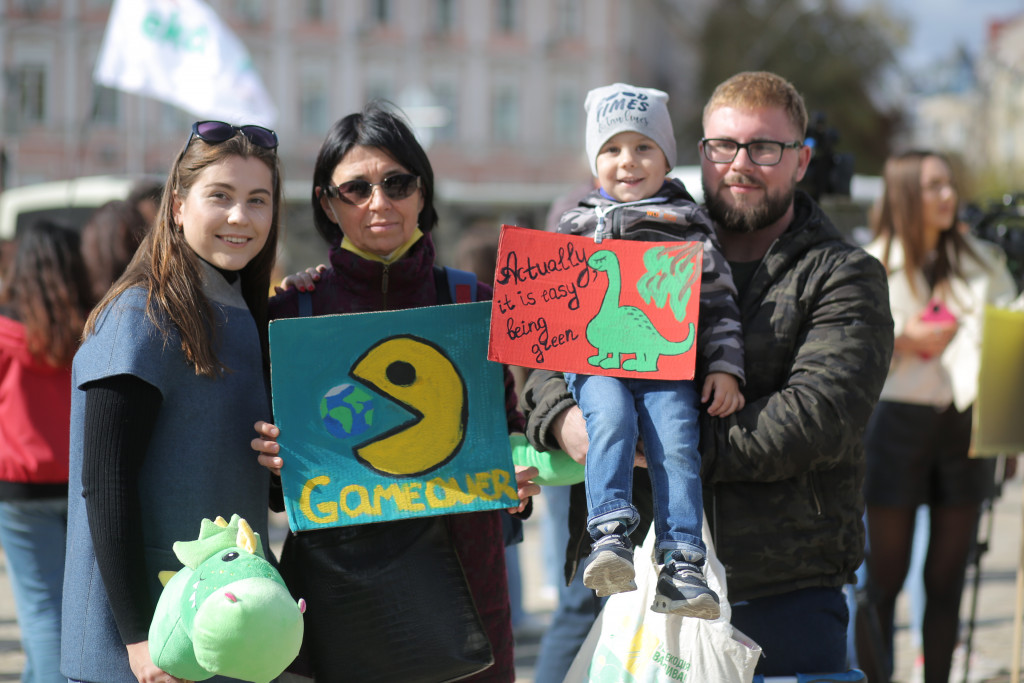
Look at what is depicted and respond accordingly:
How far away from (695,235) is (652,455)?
59 cm

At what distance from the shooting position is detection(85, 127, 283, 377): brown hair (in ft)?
7.68

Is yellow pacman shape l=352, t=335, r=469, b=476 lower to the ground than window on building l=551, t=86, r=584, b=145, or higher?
lower

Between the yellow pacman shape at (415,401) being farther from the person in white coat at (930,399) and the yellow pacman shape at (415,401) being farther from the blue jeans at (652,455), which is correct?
the person in white coat at (930,399)

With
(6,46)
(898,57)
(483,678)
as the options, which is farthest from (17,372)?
(6,46)

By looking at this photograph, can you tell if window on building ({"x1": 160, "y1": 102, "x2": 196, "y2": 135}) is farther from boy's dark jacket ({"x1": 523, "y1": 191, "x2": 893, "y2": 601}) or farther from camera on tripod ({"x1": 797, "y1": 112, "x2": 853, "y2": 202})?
boy's dark jacket ({"x1": 523, "y1": 191, "x2": 893, "y2": 601})

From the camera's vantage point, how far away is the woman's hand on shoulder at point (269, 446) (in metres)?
2.43

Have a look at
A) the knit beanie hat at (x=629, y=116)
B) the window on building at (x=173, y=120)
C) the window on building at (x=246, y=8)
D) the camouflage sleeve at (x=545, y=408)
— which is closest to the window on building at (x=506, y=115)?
the window on building at (x=246, y=8)

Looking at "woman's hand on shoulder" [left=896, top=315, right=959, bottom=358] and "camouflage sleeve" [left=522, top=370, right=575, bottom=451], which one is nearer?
"camouflage sleeve" [left=522, top=370, right=575, bottom=451]

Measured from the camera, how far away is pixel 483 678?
264cm

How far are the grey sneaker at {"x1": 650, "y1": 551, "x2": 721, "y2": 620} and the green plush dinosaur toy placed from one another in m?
0.81

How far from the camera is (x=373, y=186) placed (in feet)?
8.86

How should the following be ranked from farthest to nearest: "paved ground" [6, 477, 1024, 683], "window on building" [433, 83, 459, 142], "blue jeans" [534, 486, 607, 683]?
"window on building" [433, 83, 459, 142] < "paved ground" [6, 477, 1024, 683] < "blue jeans" [534, 486, 607, 683]

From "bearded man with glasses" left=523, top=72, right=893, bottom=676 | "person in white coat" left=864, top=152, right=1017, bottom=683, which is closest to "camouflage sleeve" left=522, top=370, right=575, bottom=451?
"bearded man with glasses" left=523, top=72, right=893, bottom=676

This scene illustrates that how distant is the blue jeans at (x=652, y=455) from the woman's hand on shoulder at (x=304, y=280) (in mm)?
766
